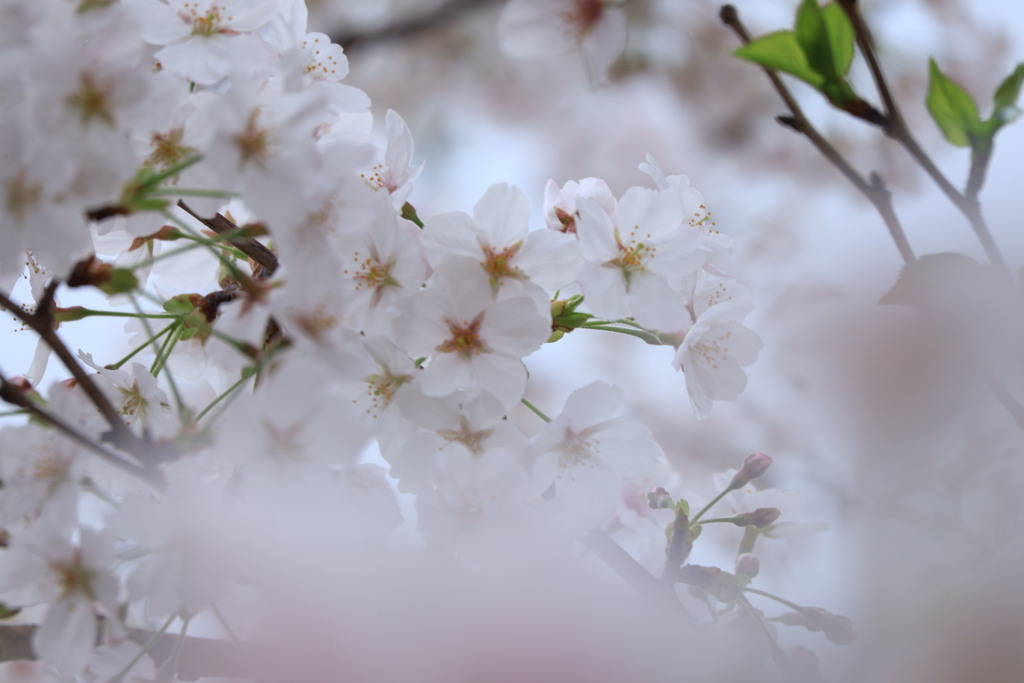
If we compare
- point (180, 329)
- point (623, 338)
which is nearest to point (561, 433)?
point (180, 329)

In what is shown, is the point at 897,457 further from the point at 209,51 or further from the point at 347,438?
the point at 209,51

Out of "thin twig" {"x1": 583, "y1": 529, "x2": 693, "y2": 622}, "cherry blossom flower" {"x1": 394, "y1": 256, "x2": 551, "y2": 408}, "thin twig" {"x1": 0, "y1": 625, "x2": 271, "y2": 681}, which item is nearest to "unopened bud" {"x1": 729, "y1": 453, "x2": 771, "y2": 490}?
"thin twig" {"x1": 583, "y1": 529, "x2": 693, "y2": 622}

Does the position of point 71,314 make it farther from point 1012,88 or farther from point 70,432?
point 1012,88

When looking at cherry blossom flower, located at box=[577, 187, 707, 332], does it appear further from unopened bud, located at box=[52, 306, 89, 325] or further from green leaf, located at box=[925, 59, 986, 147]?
unopened bud, located at box=[52, 306, 89, 325]

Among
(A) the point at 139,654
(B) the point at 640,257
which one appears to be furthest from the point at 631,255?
(A) the point at 139,654

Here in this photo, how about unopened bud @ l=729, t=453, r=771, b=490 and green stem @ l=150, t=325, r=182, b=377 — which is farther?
unopened bud @ l=729, t=453, r=771, b=490

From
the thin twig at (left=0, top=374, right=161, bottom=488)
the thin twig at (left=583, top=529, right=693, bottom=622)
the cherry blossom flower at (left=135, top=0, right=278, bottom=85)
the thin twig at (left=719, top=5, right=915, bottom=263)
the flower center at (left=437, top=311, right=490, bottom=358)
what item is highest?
the thin twig at (left=719, top=5, right=915, bottom=263)

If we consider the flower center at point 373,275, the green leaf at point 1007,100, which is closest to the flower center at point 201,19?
the flower center at point 373,275
